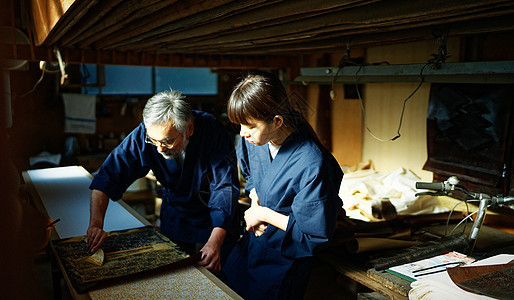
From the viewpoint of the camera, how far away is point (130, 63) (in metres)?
4.54

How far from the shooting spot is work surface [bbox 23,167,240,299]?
175 centimetres

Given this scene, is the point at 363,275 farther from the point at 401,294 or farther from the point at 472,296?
the point at 472,296

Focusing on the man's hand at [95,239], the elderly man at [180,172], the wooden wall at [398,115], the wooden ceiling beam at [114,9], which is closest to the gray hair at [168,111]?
the elderly man at [180,172]

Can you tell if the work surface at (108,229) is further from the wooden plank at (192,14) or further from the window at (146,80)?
the window at (146,80)

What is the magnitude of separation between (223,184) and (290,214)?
1.70 ft

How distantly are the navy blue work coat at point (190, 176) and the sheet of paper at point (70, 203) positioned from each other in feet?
0.91

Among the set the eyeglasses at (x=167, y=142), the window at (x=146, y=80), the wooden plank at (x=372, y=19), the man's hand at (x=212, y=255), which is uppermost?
the wooden plank at (x=372, y=19)

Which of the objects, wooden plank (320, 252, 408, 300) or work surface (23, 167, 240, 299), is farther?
wooden plank (320, 252, 408, 300)

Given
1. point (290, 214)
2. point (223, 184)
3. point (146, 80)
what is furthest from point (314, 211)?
point (146, 80)

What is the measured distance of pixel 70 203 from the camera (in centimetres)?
316

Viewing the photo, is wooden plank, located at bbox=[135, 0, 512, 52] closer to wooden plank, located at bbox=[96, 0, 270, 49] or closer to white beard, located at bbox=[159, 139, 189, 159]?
wooden plank, located at bbox=[96, 0, 270, 49]

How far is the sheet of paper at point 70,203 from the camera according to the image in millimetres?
2648

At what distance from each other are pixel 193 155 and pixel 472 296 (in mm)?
1676

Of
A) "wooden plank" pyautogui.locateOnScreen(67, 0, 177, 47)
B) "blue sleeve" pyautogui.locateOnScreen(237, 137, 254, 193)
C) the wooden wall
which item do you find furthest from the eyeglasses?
the wooden wall
